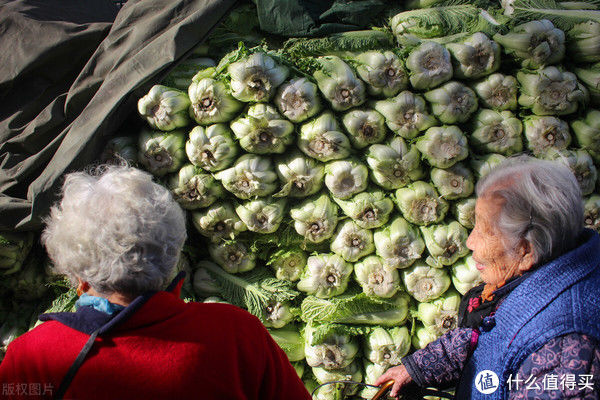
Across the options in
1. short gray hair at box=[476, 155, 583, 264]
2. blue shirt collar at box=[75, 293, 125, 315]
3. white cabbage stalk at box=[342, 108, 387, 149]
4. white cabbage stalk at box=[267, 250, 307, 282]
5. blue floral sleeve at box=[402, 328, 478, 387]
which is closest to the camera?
blue shirt collar at box=[75, 293, 125, 315]

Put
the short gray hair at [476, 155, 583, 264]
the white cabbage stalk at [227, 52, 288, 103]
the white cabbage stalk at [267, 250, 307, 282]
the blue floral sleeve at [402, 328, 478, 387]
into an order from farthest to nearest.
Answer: the white cabbage stalk at [267, 250, 307, 282]
the white cabbage stalk at [227, 52, 288, 103]
the blue floral sleeve at [402, 328, 478, 387]
the short gray hair at [476, 155, 583, 264]

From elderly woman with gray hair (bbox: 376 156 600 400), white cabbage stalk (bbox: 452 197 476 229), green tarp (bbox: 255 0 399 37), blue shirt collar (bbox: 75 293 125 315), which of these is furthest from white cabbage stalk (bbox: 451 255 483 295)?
blue shirt collar (bbox: 75 293 125 315)

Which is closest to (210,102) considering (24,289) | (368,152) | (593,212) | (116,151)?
(116,151)

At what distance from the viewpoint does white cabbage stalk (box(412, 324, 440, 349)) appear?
116 inches

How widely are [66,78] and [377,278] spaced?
2561 mm

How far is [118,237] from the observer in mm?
1490

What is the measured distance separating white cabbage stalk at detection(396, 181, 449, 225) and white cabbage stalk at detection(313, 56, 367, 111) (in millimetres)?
628

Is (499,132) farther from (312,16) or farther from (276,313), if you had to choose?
(276,313)

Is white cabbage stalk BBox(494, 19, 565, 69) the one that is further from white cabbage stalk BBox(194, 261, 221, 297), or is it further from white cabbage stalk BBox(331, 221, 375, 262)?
white cabbage stalk BBox(194, 261, 221, 297)

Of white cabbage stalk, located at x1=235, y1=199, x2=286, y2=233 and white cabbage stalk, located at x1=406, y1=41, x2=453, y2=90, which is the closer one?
white cabbage stalk, located at x1=406, y1=41, x2=453, y2=90

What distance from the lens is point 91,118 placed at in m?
2.74

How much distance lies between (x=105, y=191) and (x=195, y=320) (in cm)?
55

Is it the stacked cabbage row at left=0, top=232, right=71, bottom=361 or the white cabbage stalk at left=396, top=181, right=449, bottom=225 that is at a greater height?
the white cabbage stalk at left=396, top=181, right=449, bottom=225

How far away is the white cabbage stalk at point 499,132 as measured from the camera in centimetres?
271
